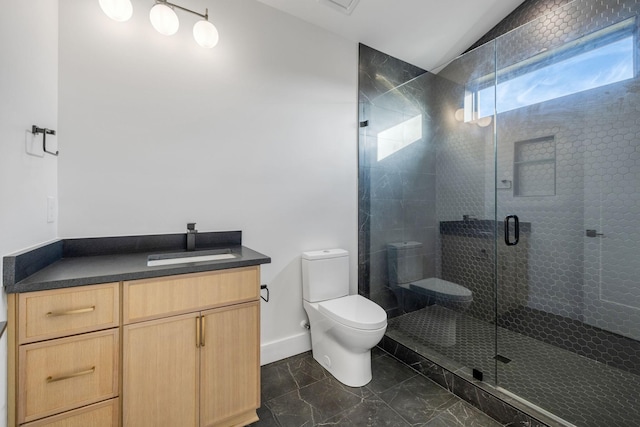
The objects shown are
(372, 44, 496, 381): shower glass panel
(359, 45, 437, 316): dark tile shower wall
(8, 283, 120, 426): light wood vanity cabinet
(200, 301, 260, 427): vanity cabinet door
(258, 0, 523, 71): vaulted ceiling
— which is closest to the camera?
(8, 283, 120, 426): light wood vanity cabinet

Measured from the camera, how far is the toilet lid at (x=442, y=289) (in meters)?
2.33

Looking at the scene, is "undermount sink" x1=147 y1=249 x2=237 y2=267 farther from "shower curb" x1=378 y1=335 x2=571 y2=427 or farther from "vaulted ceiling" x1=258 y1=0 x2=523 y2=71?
"vaulted ceiling" x1=258 y1=0 x2=523 y2=71

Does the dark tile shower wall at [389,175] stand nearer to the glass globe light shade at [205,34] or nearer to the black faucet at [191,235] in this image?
the glass globe light shade at [205,34]

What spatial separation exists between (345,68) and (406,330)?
7.53 feet

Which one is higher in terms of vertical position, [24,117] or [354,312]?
[24,117]

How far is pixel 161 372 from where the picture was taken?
121 centimetres

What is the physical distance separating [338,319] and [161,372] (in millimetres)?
997

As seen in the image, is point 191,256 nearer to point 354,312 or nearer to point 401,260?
point 354,312

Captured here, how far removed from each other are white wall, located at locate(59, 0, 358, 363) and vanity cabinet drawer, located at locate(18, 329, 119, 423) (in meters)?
0.68

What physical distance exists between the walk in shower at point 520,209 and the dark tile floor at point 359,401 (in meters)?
0.21

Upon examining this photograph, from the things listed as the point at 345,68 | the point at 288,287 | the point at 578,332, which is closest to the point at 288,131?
the point at 345,68

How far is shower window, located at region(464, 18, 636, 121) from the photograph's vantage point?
5.56ft

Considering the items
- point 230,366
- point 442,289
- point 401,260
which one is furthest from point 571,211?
point 230,366

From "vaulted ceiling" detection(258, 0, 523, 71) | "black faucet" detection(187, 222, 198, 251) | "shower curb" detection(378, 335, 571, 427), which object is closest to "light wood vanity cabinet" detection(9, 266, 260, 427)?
"black faucet" detection(187, 222, 198, 251)
